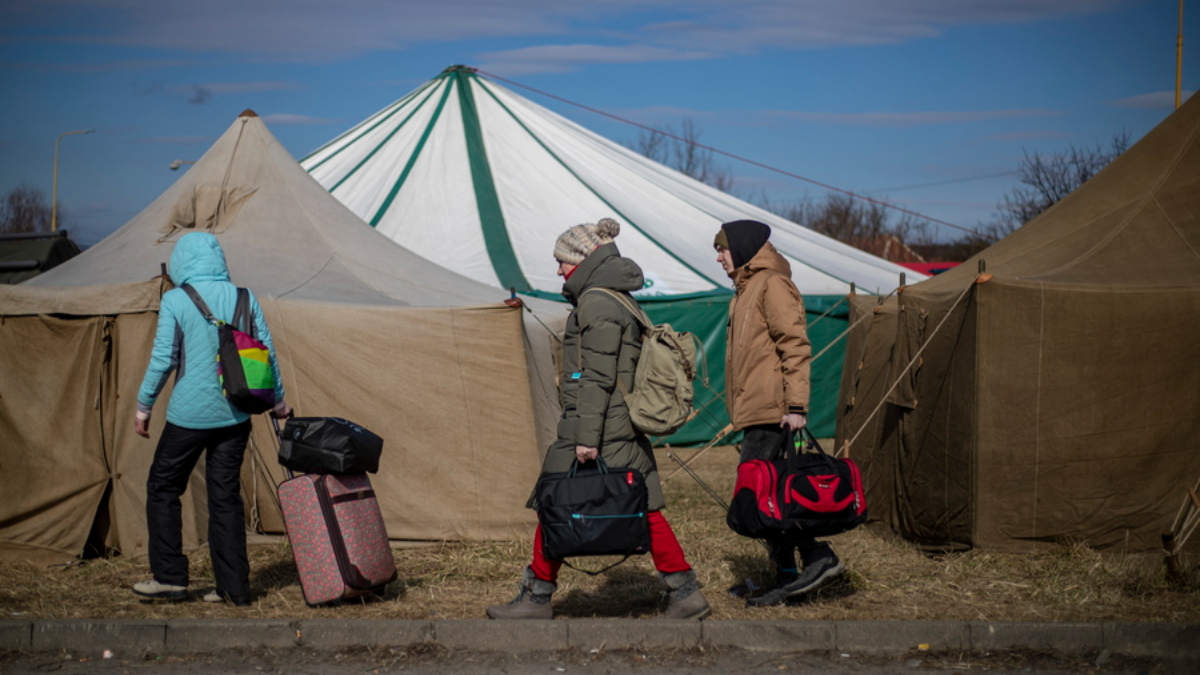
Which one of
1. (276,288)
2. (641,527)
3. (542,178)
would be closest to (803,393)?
(641,527)

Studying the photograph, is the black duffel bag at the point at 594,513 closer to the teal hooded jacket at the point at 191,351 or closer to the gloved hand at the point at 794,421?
the gloved hand at the point at 794,421

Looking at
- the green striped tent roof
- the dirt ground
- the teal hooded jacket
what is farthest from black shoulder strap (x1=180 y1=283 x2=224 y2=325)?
the green striped tent roof

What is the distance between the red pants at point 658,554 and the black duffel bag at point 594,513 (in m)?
0.16

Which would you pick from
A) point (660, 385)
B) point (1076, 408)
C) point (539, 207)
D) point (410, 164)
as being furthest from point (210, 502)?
point (410, 164)

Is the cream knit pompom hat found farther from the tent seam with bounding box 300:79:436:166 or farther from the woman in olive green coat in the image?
the tent seam with bounding box 300:79:436:166

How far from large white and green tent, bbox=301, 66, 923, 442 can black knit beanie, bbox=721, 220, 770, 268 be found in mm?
7255

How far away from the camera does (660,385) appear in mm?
4793

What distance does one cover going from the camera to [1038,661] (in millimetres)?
4621

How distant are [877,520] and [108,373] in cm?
509

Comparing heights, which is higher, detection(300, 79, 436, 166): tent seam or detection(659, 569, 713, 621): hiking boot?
detection(300, 79, 436, 166): tent seam

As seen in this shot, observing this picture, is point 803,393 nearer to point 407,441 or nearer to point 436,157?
point 407,441

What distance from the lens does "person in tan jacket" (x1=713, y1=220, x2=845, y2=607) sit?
5.09 meters

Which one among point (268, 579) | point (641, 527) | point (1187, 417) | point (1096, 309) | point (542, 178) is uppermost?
point (542, 178)

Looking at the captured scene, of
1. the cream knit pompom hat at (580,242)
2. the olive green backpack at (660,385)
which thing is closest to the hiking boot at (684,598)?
the olive green backpack at (660,385)
